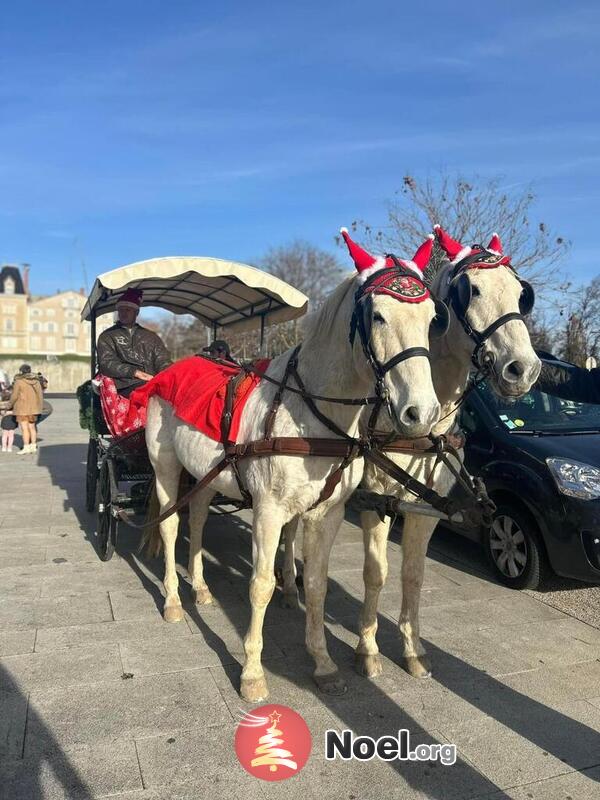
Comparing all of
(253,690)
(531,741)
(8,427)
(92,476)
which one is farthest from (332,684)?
(8,427)

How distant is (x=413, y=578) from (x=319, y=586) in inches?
24.0

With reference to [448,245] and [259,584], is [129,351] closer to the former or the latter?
[259,584]

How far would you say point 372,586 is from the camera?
3.45 m

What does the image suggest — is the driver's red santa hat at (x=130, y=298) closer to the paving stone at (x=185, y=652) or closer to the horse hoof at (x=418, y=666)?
the paving stone at (x=185, y=652)

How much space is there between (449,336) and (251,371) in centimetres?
118

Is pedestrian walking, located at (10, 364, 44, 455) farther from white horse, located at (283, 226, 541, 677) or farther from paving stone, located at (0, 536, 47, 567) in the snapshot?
white horse, located at (283, 226, 541, 677)

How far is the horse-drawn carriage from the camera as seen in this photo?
16.0ft

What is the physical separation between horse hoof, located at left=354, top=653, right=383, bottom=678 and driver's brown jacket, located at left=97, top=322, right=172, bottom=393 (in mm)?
3324

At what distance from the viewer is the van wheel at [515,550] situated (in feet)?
14.8

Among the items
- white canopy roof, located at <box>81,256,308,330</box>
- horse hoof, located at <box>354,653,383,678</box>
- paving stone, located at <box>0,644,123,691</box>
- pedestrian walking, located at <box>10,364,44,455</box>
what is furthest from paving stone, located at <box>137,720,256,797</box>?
pedestrian walking, located at <box>10,364,44,455</box>

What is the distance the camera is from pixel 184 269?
16.0 feet

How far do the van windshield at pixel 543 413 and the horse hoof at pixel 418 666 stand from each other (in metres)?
→ 2.34

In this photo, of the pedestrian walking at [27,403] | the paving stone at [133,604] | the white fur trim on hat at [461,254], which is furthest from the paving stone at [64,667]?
the pedestrian walking at [27,403]

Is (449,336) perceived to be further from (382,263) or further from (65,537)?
(65,537)
